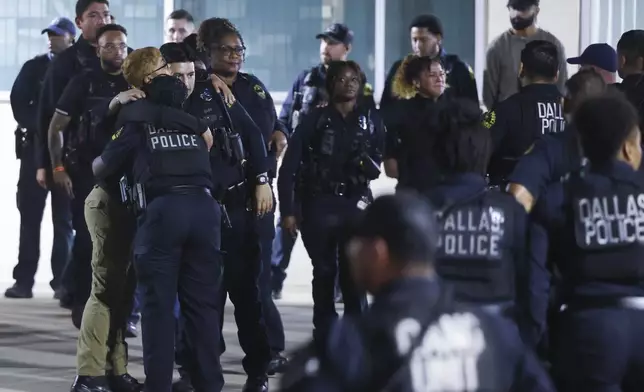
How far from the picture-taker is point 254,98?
7.46 metres

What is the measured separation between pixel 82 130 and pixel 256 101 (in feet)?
5.18

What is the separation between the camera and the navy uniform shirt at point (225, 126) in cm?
688

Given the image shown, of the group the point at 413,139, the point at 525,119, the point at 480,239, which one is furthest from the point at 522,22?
the point at 480,239

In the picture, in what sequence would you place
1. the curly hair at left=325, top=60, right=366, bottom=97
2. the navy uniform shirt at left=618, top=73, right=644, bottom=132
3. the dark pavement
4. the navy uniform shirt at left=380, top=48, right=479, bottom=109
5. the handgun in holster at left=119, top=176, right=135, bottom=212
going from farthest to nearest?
the navy uniform shirt at left=380, top=48, right=479, bottom=109
the navy uniform shirt at left=618, top=73, right=644, bottom=132
the curly hair at left=325, top=60, right=366, bottom=97
the dark pavement
the handgun in holster at left=119, top=176, right=135, bottom=212

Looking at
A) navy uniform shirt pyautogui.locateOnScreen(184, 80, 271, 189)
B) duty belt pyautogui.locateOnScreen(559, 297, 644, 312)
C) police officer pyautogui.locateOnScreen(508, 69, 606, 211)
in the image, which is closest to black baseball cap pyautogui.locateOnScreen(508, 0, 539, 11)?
navy uniform shirt pyautogui.locateOnScreen(184, 80, 271, 189)

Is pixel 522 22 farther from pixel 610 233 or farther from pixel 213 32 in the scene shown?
pixel 610 233

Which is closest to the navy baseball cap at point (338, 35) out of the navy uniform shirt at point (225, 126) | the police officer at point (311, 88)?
the police officer at point (311, 88)

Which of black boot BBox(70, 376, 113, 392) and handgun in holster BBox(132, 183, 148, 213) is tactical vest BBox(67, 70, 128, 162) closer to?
black boot BBox(70, 376, 113, 392)

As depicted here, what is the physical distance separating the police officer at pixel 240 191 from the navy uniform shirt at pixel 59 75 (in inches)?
78.5

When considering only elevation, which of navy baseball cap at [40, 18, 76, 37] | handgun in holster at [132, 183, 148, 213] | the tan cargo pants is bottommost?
the tan cargo pants

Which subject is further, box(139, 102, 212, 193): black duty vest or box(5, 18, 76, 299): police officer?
box(5, 18, 76, 299): police officer

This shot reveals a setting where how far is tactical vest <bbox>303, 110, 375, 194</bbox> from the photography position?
770cm

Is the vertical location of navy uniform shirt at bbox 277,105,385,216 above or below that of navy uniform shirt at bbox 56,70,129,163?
below

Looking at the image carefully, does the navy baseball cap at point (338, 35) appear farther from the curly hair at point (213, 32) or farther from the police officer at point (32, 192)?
the curly hair at point (213, 32)
